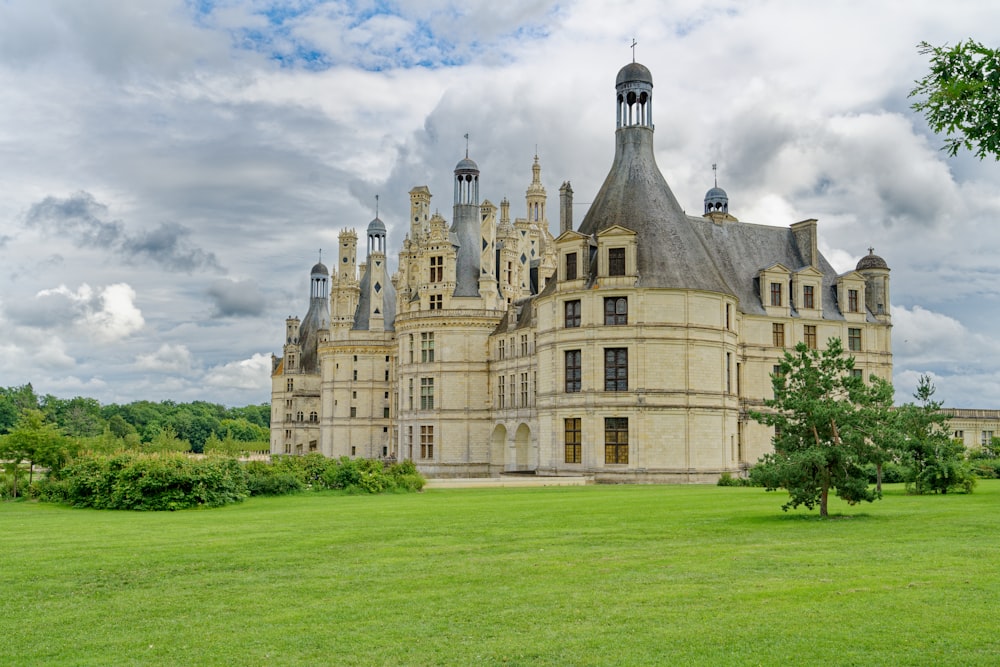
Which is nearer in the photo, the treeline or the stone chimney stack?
the stone chimney stack

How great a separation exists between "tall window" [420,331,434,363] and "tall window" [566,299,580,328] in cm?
1668

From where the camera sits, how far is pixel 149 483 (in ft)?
102

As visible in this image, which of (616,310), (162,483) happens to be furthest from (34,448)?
(616,310)

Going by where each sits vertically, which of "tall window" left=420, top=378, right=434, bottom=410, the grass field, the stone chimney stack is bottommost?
the grass field

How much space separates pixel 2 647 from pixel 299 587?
444 centimetres

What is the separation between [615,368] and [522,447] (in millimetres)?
13313

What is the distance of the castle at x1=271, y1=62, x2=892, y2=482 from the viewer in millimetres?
51344

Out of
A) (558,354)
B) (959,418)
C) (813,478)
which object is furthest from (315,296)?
(813,478)

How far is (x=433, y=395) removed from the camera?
67.9 metres

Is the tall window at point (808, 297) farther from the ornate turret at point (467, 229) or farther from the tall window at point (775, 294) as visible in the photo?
the ornate turret at point (467, 229)

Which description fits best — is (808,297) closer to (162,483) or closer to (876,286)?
(876,286)

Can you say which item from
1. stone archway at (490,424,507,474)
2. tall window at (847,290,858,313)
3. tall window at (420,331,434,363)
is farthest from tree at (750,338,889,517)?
tall window at (420,331,434,363)

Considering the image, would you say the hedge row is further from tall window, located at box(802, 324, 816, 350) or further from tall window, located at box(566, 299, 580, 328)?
tall window, located at box(802, 324, 816, 350)

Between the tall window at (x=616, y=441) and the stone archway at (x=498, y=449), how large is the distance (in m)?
15.8
